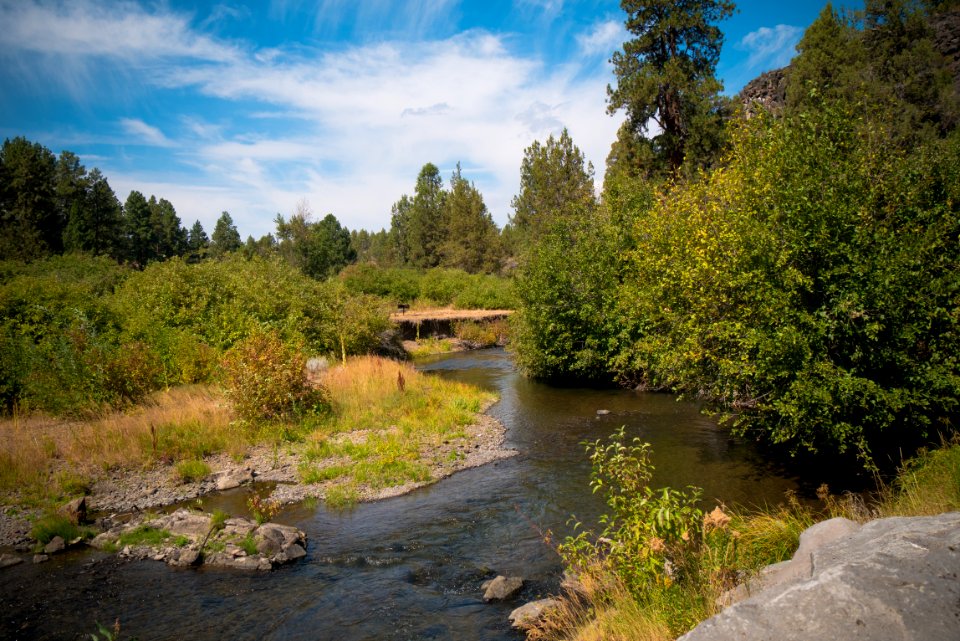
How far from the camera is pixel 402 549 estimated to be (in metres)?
9.93

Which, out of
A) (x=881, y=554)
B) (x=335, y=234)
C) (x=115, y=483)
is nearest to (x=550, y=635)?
(x=881, y=554)

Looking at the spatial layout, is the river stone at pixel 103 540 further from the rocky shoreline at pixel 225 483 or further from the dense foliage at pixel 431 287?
the dense foliage at pixel 431 287

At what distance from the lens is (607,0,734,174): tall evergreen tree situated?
30656 mm

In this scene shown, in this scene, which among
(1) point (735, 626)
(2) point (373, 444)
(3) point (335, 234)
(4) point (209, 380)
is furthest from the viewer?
(3) point (335, 234)

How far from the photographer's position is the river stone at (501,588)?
26.5ft

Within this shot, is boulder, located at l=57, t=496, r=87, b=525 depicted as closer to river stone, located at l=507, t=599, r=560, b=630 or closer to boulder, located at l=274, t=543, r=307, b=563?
boulder, located at l=274, t=543, r=307, b=563

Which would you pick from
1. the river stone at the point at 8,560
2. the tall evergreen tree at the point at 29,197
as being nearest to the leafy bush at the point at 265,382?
the river stone at the point at 8,560

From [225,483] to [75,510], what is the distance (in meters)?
2.98

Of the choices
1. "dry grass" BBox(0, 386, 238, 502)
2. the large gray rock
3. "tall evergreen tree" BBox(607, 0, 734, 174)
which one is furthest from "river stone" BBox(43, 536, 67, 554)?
"tall evergreen tree" BBox(607, 0, 734, 174)

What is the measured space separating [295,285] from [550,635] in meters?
23.2

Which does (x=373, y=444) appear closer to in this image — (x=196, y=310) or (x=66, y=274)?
(x=196, y=310)

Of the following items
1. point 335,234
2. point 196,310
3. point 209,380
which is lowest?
point 209,380

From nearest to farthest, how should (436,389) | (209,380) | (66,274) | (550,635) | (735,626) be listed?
(735,626) → (550,635) → (209,380) → (436,389) → (66,274)

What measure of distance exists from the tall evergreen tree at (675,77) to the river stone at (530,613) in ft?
91.4
